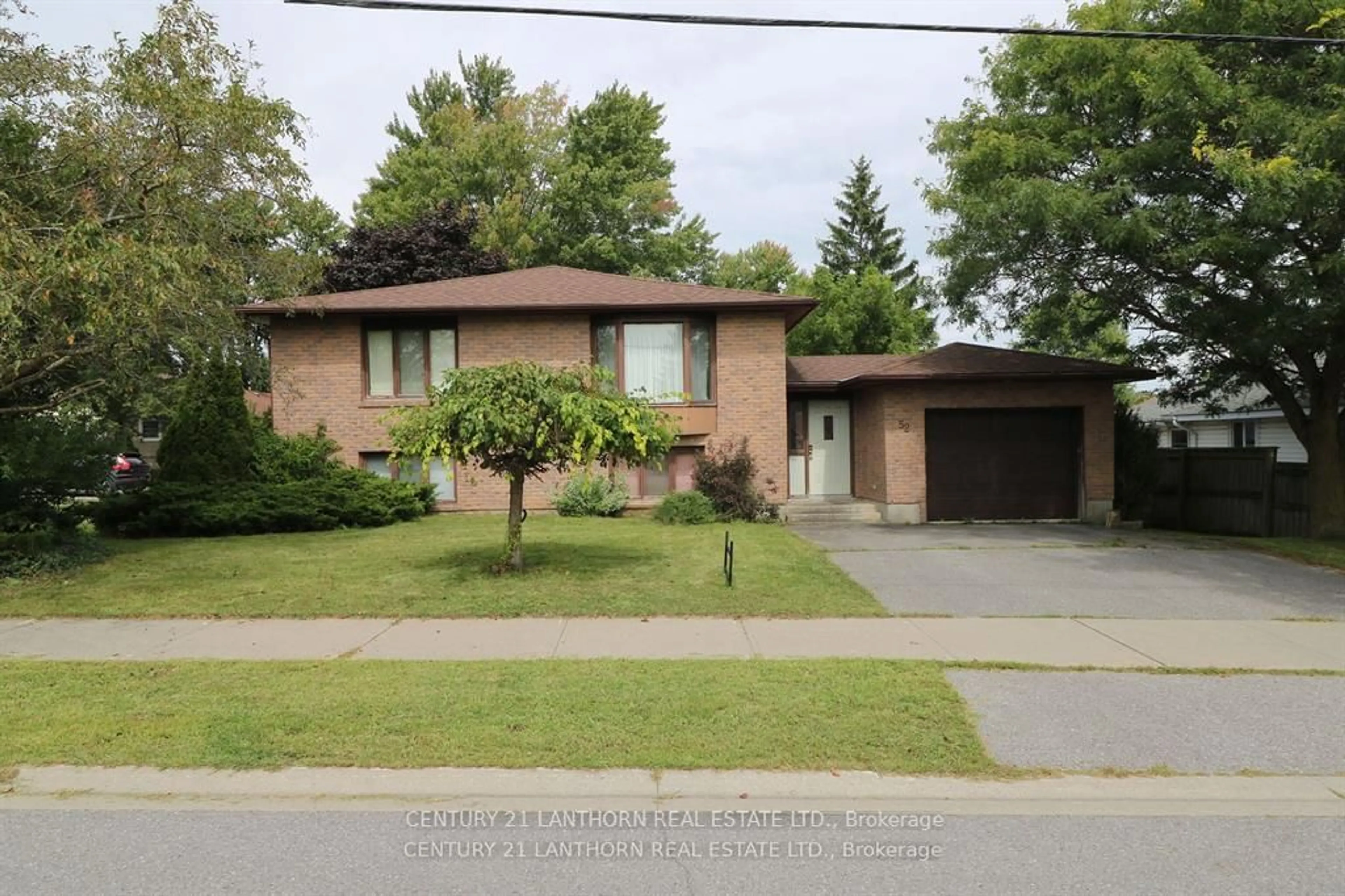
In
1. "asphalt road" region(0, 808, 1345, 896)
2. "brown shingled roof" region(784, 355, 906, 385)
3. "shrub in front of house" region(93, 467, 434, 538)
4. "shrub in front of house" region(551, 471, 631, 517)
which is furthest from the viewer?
"brown shingled roof" region(784, 355, 906, 385)

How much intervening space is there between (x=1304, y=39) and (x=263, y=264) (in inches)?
469

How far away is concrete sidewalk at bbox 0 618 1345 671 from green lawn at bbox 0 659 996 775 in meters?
0.39

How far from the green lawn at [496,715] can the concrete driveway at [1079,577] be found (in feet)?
10.4

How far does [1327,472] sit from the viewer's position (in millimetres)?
15219

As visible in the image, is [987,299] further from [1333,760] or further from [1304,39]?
[1333,760]

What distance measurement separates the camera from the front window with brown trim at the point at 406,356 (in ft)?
58.0

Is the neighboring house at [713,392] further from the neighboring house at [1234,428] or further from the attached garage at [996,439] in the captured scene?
Answer: the neighboring house at [1234,428]

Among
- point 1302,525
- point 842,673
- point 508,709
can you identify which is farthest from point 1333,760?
point 1302,525

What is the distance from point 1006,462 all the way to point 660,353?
746cm

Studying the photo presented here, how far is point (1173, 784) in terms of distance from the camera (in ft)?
15.1

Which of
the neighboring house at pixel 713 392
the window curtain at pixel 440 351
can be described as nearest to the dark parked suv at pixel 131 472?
the neighboring house at pixel 713 392

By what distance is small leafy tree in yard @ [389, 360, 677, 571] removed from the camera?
904 centimetres

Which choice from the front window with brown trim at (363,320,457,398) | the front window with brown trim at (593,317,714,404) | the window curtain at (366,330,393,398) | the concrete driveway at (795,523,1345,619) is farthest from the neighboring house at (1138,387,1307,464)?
the window curtain at (366,330,393,398)

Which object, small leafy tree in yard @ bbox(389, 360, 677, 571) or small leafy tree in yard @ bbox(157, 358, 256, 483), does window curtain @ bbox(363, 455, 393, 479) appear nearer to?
small leafy tree in yard @ bbox(157, 358, 256, 483)
